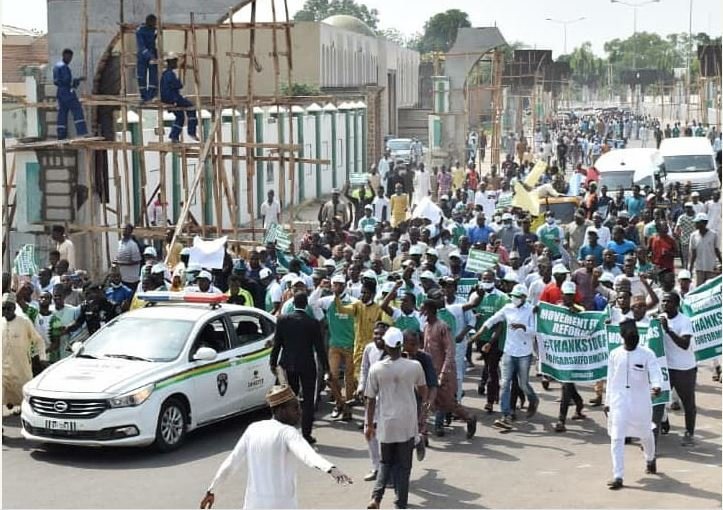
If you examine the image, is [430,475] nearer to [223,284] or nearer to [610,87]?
[223,284]

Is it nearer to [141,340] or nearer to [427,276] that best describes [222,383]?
[141,340]

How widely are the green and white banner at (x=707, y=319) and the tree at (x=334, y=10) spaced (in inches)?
5342

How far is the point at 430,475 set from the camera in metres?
11.3

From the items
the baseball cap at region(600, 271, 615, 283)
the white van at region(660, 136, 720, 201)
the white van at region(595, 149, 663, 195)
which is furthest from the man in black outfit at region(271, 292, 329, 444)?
the white van at region(660, 136, 720, 201)

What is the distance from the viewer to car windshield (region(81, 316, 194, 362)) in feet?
40.8

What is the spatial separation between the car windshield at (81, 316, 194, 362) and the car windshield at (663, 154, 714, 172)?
80.1 ft

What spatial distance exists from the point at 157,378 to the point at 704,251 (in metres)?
9.65

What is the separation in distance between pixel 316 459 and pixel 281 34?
40.7 m

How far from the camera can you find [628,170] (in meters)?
32.2

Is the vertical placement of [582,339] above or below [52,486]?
above

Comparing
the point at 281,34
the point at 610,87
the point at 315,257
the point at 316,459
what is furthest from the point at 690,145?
the point at 610,87

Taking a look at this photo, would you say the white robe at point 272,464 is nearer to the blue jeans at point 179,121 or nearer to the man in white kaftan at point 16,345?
the man in white kaftan at point 16,345

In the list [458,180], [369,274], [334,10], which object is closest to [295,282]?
[369,274]

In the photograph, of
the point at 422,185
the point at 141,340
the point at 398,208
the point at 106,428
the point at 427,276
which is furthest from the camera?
the point at 422,185
